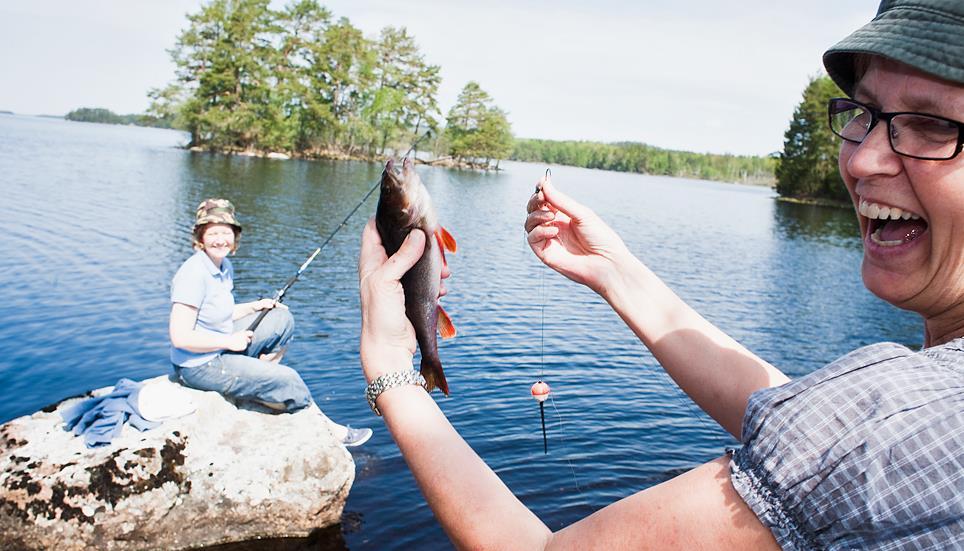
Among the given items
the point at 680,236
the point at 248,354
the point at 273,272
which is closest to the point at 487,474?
the point at 248,354

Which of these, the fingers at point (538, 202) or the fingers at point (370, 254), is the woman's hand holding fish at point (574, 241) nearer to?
the fingers at point (538, 202)

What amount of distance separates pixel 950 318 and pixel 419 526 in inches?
247

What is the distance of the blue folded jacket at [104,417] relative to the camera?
236 inches

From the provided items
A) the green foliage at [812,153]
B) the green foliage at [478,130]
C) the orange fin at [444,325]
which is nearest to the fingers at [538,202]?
the orange fin at [444,325]

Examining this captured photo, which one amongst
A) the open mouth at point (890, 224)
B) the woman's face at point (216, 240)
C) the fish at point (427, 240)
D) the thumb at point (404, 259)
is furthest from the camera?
the woman's face at point (216, 240)

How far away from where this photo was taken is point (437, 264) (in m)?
3.26

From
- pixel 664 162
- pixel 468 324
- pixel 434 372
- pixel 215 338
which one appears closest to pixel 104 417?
pixel 215 338

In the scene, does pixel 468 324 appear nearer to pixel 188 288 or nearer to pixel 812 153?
pixel 188 288

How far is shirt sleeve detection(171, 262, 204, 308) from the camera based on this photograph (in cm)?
663

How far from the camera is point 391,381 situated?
5.72 feet

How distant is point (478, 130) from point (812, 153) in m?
44.3

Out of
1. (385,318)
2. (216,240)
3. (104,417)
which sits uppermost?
(385,318)

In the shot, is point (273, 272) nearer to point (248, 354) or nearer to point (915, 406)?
point (248, 354)

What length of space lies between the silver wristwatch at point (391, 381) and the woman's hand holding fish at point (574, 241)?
81cm
